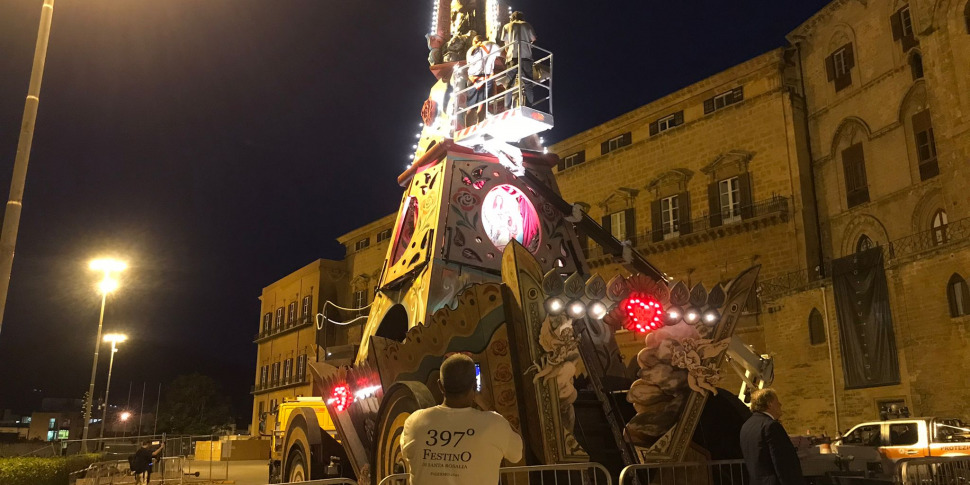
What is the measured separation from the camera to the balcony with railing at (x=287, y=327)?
50.2 meters

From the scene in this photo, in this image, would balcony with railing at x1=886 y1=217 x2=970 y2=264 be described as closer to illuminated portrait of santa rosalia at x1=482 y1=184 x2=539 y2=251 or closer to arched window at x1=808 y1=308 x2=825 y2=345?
arched window at x1=808 y1=308 x2=825 y2=345

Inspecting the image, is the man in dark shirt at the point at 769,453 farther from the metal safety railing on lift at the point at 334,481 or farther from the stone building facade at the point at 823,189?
the stone building facade at the point at 823,189

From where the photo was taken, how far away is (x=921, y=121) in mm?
25781

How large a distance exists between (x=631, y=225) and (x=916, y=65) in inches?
494

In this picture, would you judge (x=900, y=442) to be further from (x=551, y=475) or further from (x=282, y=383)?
(x=282, y=383)

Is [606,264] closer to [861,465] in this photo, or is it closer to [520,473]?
[861,465]

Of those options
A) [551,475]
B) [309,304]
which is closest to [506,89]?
[551,475]

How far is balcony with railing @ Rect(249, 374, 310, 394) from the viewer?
50.0 metres

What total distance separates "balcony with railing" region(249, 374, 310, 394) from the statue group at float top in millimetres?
38975

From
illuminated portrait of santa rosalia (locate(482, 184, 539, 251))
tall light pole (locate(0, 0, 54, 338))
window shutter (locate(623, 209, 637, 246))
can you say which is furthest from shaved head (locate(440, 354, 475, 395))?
window shutter (locate(623, 209, 637, 246))

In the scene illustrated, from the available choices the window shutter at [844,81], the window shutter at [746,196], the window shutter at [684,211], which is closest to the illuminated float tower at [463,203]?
the window shutter at [746,196]

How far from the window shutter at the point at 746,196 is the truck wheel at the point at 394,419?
22881mm

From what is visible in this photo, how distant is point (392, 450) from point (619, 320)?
3.22 meters

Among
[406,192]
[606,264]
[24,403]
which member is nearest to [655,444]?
[406,192]
